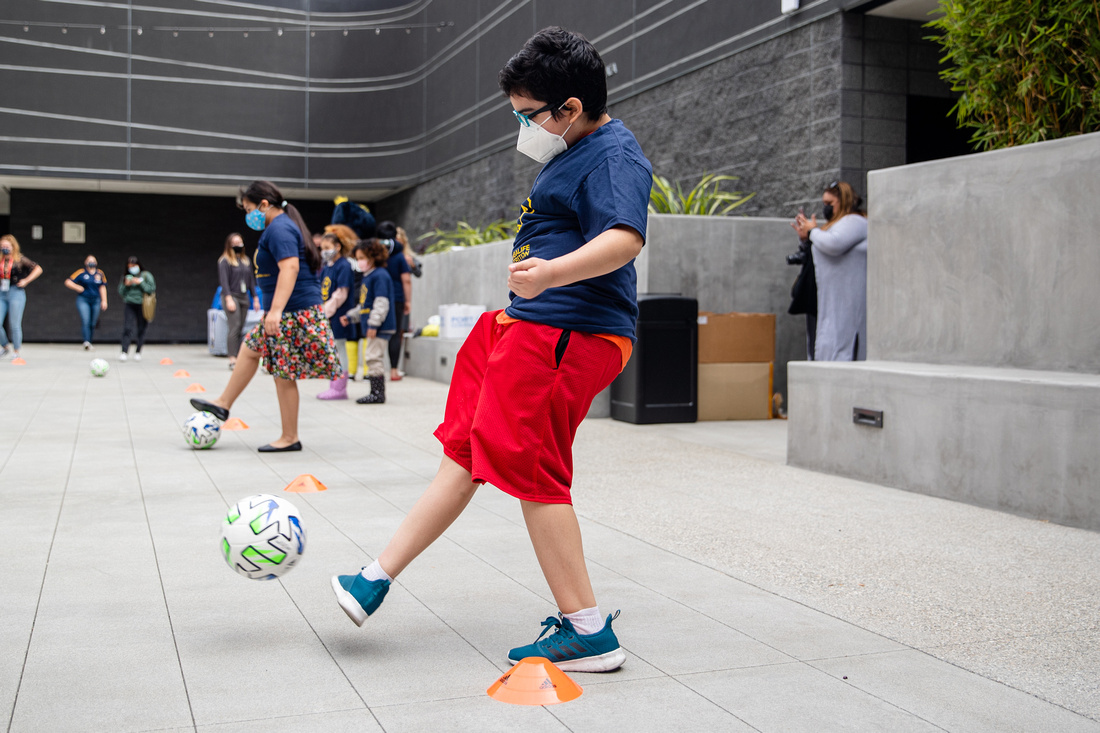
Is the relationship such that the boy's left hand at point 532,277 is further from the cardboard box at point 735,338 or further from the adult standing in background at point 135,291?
the adult standing in background at point 135,291

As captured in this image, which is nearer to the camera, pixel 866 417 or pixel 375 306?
pixel 866 417

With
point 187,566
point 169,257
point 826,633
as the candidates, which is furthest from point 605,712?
point 169,257

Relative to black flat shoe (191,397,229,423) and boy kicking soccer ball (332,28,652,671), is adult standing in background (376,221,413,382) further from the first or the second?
boy kicking soccer ball (332,28,652,671)

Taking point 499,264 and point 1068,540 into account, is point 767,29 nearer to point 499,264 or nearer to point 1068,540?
point 499,264

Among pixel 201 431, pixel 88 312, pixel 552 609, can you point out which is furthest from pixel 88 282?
pixel 552 609

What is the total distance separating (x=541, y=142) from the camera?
261cm

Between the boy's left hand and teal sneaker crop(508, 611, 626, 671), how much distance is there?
881mm

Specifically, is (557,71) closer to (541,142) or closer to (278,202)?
(541,142)

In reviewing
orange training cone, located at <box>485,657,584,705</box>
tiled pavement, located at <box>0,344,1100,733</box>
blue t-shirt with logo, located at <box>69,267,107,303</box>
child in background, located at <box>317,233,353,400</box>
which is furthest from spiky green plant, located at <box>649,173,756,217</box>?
blue t-shirt with logo, located at <box>69,267,107,303</box>

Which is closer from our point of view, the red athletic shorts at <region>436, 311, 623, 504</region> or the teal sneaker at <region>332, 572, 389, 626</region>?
the red athletic shorts at <region>436, 311, 623, 504</region>

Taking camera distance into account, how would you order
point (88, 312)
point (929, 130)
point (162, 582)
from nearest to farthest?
point (162, 582), point (929, 130), point (88, 312)

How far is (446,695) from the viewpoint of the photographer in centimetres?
242

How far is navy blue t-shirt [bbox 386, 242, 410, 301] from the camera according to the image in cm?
1151

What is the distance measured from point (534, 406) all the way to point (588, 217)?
50 centimetres
